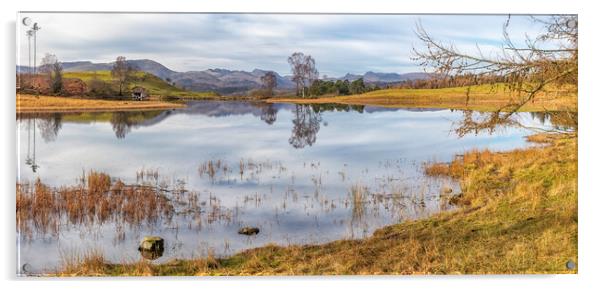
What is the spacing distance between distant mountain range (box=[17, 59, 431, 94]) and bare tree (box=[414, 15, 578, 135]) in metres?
0.26

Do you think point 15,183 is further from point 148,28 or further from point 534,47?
point 534,47

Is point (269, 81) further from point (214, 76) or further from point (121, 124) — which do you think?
point (121, 124)

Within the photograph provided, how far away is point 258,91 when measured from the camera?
5949 millimetres

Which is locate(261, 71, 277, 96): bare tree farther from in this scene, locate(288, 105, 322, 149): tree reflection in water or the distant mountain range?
locate(288, 105, 322, 149): tree reflection in water

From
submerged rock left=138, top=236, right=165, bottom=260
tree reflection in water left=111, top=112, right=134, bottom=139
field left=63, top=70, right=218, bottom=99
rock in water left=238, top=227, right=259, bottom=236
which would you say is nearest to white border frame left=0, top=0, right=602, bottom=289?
submerged rock left=138, top=236, right=165, bottom=260

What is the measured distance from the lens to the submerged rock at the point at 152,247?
225 inches

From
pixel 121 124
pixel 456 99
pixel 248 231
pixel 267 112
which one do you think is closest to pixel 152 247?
pixel 248 231

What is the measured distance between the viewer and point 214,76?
5.82 metres

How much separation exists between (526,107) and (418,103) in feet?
3.30

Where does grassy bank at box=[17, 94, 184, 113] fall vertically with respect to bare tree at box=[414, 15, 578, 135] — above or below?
below

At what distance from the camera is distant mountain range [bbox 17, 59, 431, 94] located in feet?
19.0

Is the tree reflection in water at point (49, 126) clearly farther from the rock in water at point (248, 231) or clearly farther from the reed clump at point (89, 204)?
the rock in water at point (248, 231)

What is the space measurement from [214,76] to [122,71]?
33.8 inches

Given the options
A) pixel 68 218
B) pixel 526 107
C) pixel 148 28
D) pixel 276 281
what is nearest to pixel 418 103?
pixel 526 107
